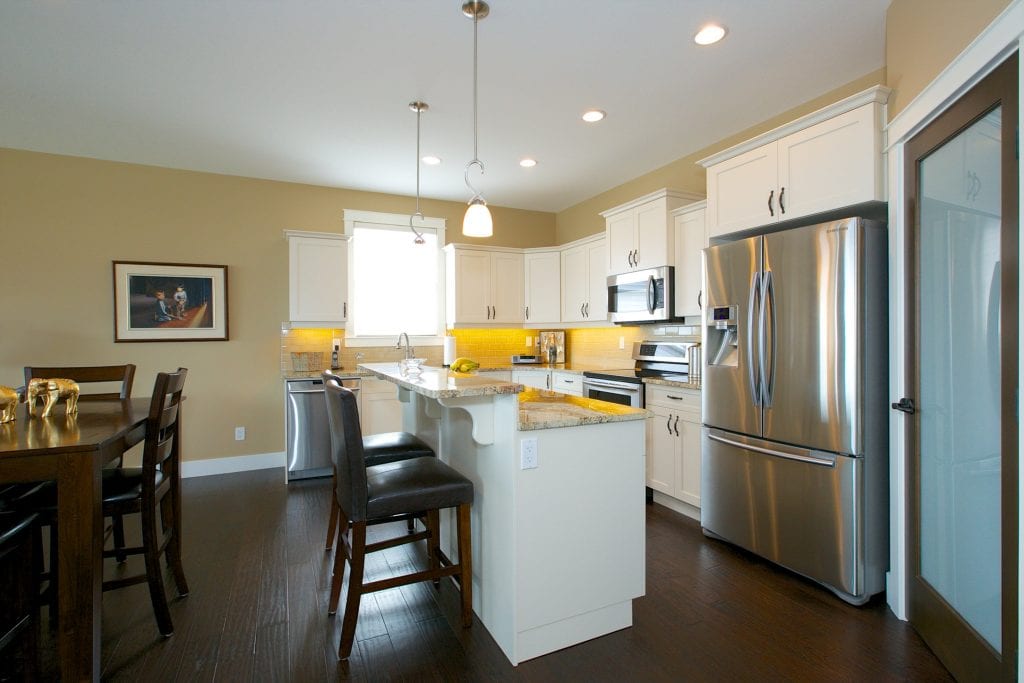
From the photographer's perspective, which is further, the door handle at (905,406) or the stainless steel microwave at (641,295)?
the stainless steel microwave at (641,295)

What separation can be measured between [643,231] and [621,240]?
31 cm

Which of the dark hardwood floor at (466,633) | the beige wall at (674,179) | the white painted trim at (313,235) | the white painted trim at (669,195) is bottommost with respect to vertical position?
the dark hardwood floor at (466,633)

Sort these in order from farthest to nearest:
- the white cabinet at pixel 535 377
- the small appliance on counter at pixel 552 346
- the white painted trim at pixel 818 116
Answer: the small appliance on counter at pixel 552 346, the white cabinet at pixel 535 377, the white painted trim at pixel 818 116

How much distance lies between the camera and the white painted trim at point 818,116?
2379 mm

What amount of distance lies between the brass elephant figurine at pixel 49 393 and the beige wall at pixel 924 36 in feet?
12.4

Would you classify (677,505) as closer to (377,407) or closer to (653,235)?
(653,235)

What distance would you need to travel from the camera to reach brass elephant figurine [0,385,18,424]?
1.95 metres

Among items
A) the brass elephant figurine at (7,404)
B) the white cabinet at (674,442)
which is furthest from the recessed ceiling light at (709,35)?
the brass elephant figurine at (7,404)

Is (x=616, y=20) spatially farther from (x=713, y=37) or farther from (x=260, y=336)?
(x=260, y=336)

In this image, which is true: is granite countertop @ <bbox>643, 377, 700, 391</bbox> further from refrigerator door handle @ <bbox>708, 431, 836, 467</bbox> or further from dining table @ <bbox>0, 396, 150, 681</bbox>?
dining table @ <bbox>0, 396, 150, 681</bbox>

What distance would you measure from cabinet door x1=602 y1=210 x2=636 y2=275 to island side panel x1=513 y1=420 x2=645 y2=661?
8.09 ft

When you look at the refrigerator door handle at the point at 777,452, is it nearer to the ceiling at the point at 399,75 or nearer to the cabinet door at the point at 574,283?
the ceiling at the point at 399,75

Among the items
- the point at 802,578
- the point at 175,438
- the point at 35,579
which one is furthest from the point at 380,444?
the point at 802,578

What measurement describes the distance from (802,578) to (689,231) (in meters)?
2.38
